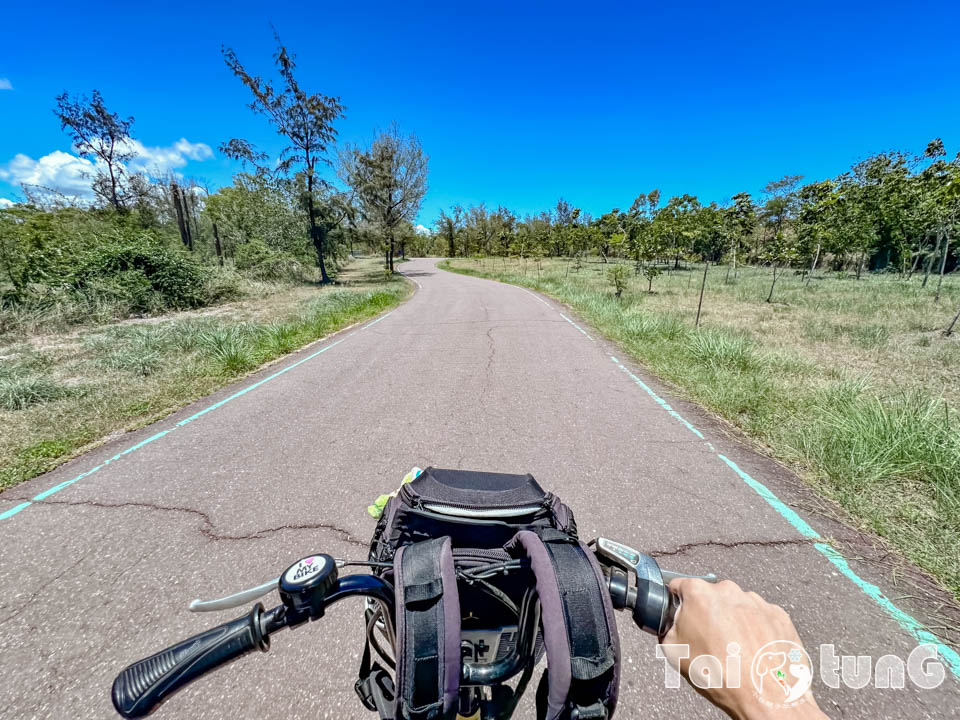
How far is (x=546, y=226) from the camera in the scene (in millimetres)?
57688

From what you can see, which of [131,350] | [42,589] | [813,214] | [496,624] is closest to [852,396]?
[496,624]

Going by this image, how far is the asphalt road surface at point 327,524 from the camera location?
5.46 feet

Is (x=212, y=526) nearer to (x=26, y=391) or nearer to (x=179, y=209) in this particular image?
(x=26, y=391)

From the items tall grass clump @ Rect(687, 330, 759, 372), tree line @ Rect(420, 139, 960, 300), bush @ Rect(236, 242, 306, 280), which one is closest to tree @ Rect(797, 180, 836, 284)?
tree line @ Rect(420, 139, 960, 300)

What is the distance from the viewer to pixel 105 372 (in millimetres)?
5844

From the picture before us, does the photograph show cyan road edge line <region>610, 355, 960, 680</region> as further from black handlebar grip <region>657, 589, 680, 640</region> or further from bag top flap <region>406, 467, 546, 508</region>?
bag top flap <region>406, 467, 546, 508</region>

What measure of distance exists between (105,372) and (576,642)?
8055 mm

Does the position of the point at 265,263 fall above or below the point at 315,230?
below

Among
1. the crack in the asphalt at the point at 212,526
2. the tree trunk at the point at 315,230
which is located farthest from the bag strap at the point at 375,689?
the tree trunk at the point at 315,230

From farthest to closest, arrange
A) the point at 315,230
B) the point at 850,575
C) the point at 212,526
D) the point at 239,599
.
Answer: the point at 315,230 < the point at 212,526 < the point at 850,575 < the point at 239,599

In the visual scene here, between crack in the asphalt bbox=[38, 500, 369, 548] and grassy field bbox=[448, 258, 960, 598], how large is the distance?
3.65 m

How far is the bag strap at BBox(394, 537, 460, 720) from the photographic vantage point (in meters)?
0.68

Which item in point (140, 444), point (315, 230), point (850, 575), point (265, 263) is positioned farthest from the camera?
point (315, 230)

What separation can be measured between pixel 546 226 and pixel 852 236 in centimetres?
3931
